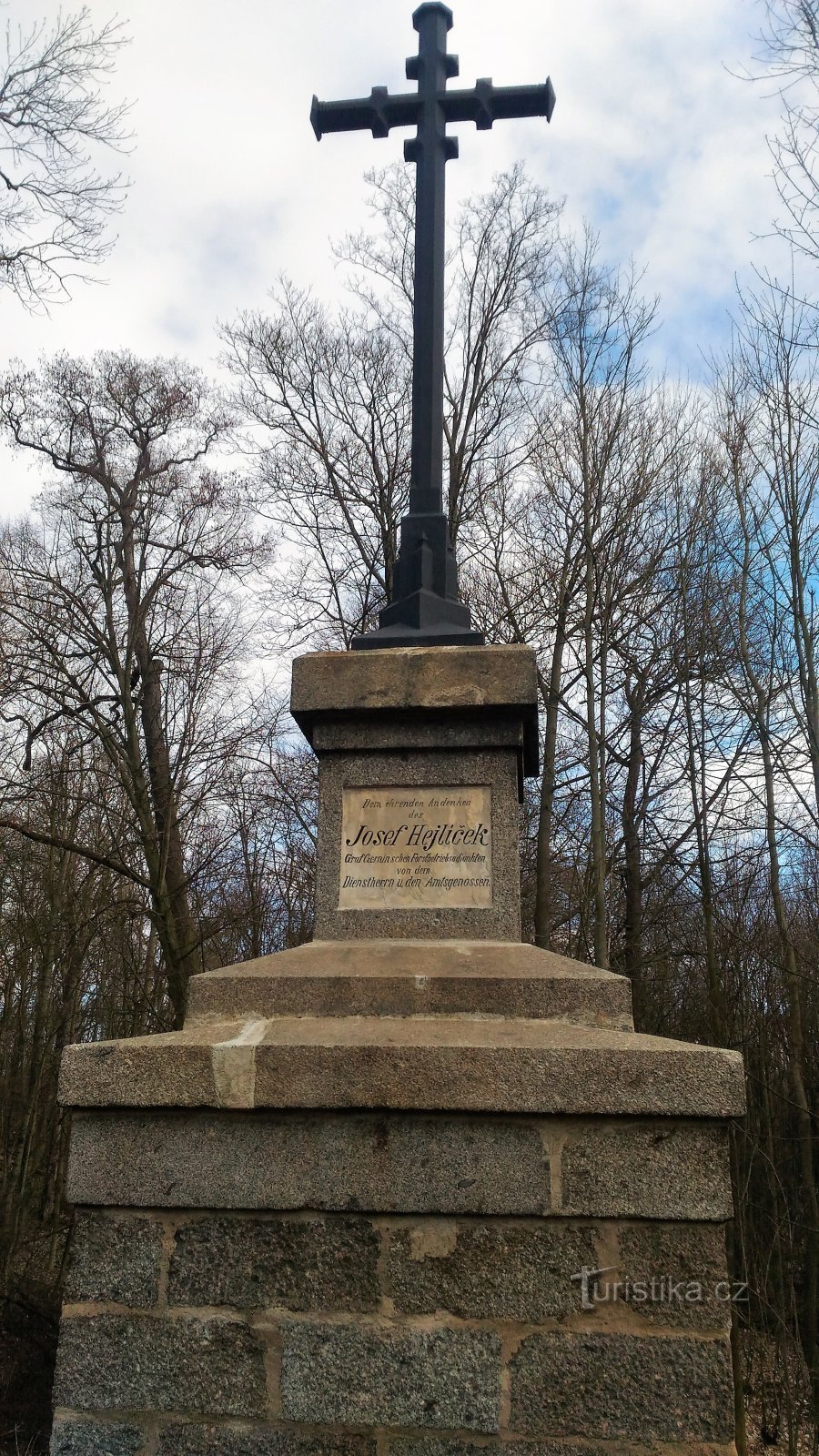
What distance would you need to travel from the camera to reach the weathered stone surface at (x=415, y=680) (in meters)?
3.27

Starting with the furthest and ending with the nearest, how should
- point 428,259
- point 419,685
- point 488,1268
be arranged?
point 428,259 < point 419,685 < point 488,1268

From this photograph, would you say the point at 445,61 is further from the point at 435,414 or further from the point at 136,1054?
the point at 136,1054

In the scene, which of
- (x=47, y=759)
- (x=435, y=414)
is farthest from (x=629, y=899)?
(x=435, y=414)

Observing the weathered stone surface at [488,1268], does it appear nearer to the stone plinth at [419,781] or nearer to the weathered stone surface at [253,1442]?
the weathered stone surface at [253,1442]

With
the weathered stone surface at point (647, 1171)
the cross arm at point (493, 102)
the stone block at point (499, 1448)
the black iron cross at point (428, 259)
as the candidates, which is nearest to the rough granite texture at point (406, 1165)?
the weathered stone surface at point (647, 1171)

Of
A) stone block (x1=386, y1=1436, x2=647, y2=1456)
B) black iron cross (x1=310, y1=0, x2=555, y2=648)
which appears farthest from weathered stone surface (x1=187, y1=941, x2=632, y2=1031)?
black iron cross (x1=310, y1=0, x2=555, y2=648)

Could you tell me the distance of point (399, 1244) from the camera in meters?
2.60

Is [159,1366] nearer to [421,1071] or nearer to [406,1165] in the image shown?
[406,1165]

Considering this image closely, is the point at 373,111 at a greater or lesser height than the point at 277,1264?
greater

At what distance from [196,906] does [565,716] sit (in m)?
4.86

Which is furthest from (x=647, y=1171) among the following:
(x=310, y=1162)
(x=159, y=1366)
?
(x=159, y=1366)

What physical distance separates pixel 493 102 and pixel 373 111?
0.44 meters

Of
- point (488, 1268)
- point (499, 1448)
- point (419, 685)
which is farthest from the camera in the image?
point (419, 685)

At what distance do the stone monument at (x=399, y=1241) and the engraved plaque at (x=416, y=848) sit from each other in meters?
0.52
